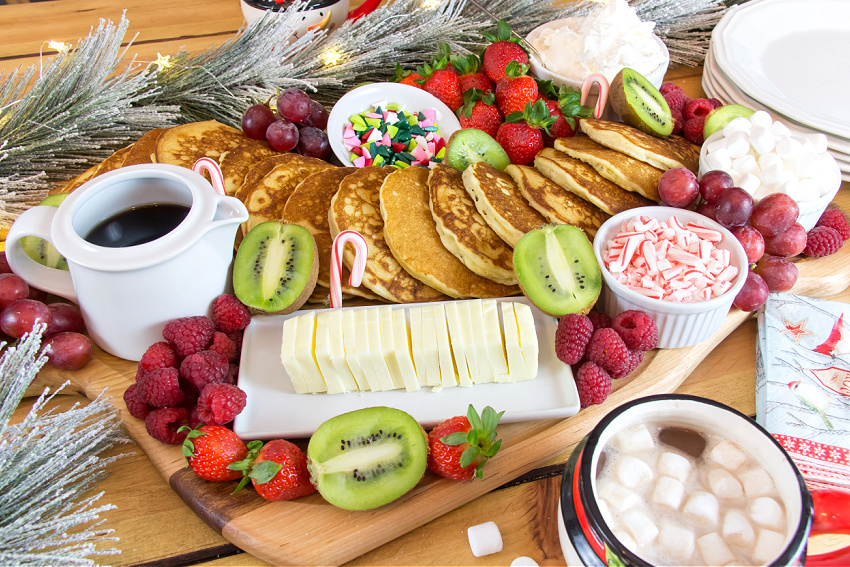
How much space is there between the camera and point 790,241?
67.1 inches

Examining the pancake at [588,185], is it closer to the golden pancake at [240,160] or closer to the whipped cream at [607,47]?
the whipped cream at [607,47]

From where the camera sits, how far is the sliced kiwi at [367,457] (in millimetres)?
1257

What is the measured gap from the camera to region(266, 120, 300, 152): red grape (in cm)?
205

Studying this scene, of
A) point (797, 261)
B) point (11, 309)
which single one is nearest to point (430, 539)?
point (11, 309)

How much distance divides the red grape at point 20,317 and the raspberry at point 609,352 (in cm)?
128

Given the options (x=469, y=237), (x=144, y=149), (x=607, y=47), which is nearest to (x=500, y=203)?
(x=469, y=237)

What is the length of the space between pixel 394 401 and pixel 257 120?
112 centimetres

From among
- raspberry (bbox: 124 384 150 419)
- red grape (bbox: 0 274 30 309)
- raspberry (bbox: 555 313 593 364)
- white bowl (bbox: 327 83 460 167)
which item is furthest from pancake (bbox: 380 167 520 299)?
red grape (bbox: 0 274 30 309)

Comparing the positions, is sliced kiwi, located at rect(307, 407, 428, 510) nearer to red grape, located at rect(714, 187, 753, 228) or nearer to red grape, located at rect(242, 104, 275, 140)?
red grape, located at rect(714, 187, 753, 228)

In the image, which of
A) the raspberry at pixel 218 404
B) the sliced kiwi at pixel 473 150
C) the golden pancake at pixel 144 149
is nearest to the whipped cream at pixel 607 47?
the sliced kiwi at pixel 473 150

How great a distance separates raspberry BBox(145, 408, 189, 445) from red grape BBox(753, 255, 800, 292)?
1.49m

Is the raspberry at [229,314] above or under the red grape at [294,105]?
under

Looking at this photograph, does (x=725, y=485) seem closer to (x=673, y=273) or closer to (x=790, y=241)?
(x=673, y=273)

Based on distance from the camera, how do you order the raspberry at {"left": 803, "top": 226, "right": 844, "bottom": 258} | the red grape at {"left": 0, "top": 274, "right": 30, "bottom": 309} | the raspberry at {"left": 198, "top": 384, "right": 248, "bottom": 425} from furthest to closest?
the raspberry at {"left": 803, "top": 226, "right": 844, "bottom": 258}, the red grape at {"left": 0, "top": 274, "right": 30, "bottom": 309}, the raspberry at {"left": 198, "top": 384, "right": 248, "bottom": 425}
